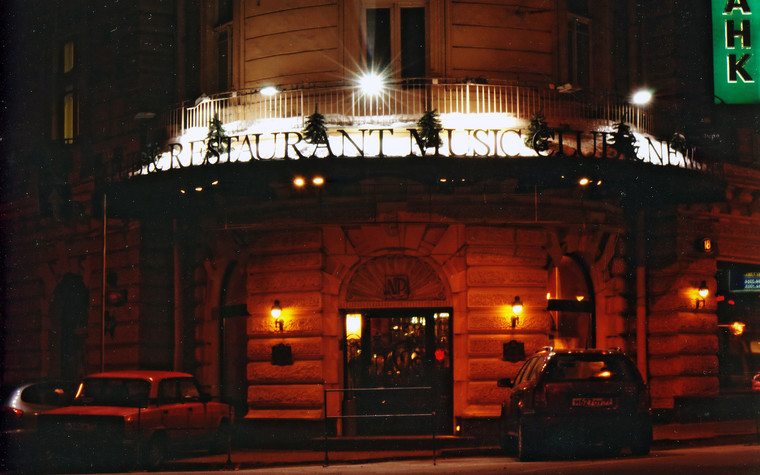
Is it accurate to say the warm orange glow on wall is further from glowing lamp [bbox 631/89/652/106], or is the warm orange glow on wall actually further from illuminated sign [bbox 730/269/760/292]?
glowing lamp [bbox 631/89/652/106]

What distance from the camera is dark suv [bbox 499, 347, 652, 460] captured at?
634 inches

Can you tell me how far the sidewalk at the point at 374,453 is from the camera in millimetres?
18719

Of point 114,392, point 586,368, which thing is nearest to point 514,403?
point 586,368

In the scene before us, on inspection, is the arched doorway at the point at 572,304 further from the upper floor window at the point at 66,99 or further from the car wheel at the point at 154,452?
the upper floor window at the point at 66,99

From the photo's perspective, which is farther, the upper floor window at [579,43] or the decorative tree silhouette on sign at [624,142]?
the upper floor window at [579,43]

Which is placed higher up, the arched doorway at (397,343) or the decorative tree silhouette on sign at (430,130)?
the decorative tree silhouette on sign at (430,130)

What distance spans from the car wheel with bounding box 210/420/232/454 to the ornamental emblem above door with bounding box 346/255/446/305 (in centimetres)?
368

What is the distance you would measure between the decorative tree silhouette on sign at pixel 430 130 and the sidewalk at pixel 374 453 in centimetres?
548

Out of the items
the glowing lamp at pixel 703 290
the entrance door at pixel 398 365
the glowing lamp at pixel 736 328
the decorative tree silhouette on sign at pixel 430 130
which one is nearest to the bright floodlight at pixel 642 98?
the glowing lamp at pixel 703 290

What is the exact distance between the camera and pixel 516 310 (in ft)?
72.9

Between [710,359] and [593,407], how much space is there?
9.40 metres

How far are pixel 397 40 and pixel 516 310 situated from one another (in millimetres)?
6071

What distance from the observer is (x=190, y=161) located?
21.4 metres

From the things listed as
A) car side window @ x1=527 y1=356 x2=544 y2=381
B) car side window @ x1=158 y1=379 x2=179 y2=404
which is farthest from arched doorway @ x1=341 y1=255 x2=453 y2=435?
car side window @ x1=527 y1=356 x2=544 y2=381
